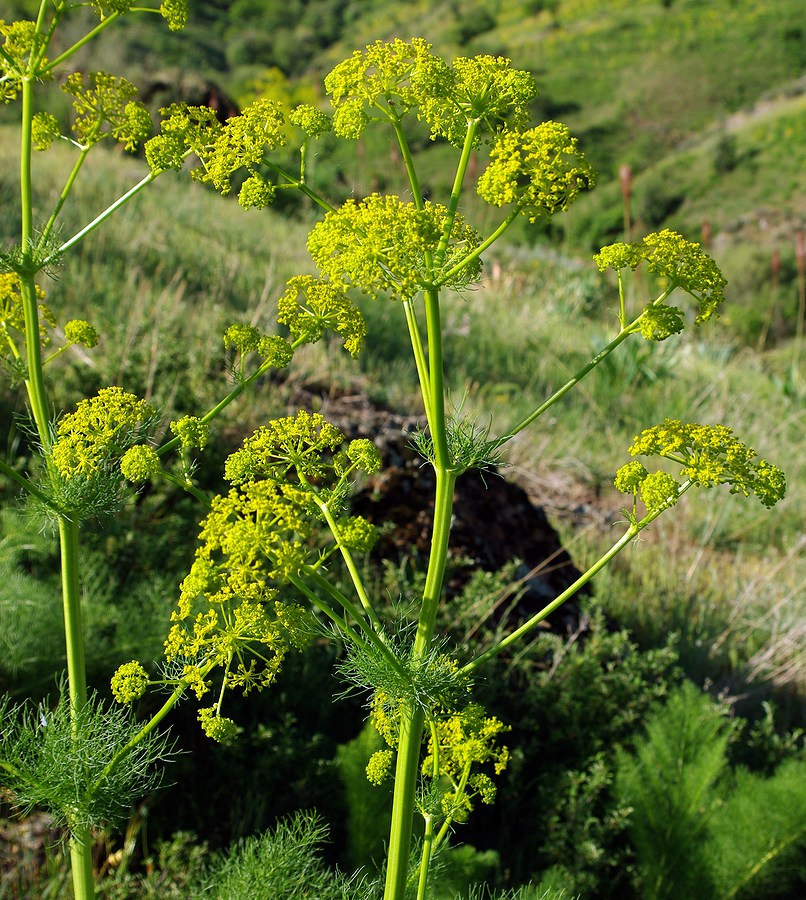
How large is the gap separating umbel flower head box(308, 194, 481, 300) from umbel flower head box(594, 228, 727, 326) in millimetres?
310

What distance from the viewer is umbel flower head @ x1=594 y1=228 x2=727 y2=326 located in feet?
5.18

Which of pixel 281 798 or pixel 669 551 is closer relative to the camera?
pixel 281 798

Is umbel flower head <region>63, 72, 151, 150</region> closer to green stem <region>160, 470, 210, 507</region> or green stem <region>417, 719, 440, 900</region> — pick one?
green stem <region>160, 470, 210, 507</region>

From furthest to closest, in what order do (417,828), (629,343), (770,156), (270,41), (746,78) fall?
1. (270,41)
2. (746,78)
3. (770,156)
4. (629,343)
5. (417,828)

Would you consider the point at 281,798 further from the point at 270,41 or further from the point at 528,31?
the point at 528,31

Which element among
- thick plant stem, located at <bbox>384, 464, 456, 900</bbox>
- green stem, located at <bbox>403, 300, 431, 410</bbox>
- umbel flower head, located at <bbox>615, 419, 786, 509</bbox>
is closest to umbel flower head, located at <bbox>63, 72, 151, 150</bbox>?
green stem, located at <bbox>403, 300, 431, 410</bbox>

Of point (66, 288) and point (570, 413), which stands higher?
point (66, 288)

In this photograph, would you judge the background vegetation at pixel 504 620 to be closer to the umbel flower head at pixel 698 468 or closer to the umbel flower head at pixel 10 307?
the umbel flower head at pixel 10 307

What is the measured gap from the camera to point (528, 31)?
70.4 meters

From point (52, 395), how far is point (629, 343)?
453 cm

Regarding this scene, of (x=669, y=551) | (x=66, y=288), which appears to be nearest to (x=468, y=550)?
(x=669, y=551)

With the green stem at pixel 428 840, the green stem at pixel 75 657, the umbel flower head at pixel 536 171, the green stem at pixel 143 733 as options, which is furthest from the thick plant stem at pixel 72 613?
the umbel flower head at pixel 536 171

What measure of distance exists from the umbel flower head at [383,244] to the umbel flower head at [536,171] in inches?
4.1

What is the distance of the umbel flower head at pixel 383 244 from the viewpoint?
1.42 meters
